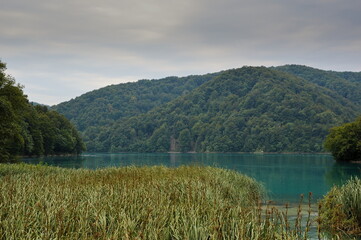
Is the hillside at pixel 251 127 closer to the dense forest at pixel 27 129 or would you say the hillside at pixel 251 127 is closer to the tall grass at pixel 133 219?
the dense forest at pixel 27 129

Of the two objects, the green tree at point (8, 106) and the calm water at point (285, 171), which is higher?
the green tree at point (8, 106)

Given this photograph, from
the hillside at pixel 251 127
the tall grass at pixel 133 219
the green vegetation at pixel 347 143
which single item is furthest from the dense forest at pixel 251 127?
the tall grass at pixel 133 219

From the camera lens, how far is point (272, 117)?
16288cm

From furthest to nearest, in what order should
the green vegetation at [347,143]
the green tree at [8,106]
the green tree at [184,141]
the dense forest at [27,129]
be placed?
1. the green tree at [184,141]
2. the green vegetation at [347,143]
3. the dense forest at [27,129]
4. the green tree at [8,106]

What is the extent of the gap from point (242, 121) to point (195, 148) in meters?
26.3

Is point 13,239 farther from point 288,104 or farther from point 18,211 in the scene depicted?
point 288,104

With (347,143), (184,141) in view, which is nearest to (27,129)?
(347,143)

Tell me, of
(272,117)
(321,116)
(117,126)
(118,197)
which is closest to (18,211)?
(118,197)

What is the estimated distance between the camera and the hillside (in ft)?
472

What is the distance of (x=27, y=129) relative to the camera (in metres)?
71.2

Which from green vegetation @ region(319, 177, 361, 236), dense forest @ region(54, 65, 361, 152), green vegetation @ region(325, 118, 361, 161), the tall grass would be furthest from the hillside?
the tall grass

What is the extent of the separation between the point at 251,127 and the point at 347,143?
95702 millimetres

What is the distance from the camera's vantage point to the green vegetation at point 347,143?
6494 centimetres

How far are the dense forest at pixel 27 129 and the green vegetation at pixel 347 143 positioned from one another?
52419 millimetres
